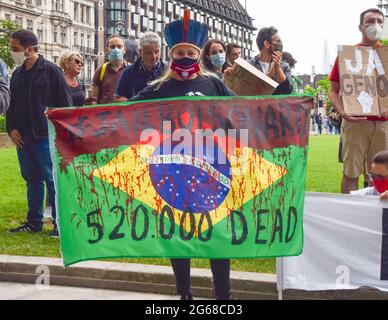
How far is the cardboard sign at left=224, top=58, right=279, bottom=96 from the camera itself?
6324 millimetres

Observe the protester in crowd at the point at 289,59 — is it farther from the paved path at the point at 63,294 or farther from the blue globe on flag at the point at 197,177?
the blue globe on flag at the point at 197,177

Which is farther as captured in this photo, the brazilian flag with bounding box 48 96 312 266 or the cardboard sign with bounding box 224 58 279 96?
the cardboard sign with bounding box 224 58 279 96

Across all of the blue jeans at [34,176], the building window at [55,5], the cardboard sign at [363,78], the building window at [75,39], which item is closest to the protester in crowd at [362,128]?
the cardboard sign at [363,78]

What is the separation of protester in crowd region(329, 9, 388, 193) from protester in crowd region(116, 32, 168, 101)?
5.15ft

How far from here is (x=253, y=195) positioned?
485 centimetres

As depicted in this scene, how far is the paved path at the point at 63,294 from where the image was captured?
5.76m

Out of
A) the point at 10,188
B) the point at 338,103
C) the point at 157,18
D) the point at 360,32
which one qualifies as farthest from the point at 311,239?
the point at 157,18

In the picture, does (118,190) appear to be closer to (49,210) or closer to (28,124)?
(28,124)

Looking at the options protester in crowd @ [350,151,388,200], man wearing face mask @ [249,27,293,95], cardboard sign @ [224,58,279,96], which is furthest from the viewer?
man wearing face mask @ [249,27,293,95]

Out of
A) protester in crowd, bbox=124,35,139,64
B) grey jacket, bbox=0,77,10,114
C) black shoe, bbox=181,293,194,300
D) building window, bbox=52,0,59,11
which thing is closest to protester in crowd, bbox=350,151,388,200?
black shoe, bbox=181,293,194,300

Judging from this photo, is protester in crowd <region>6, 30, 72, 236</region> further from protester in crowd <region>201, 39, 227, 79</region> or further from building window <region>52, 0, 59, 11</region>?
building window <region>52, 0, 59, 11</region>

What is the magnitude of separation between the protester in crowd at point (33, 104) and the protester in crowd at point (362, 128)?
2420 millimetres

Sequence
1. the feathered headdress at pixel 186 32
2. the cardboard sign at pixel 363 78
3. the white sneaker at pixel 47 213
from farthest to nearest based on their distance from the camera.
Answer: the white sneaker at pixel 47 213 → the cardboard sign at pixel 363 78 → the feathered headdress at pixel 186 32
